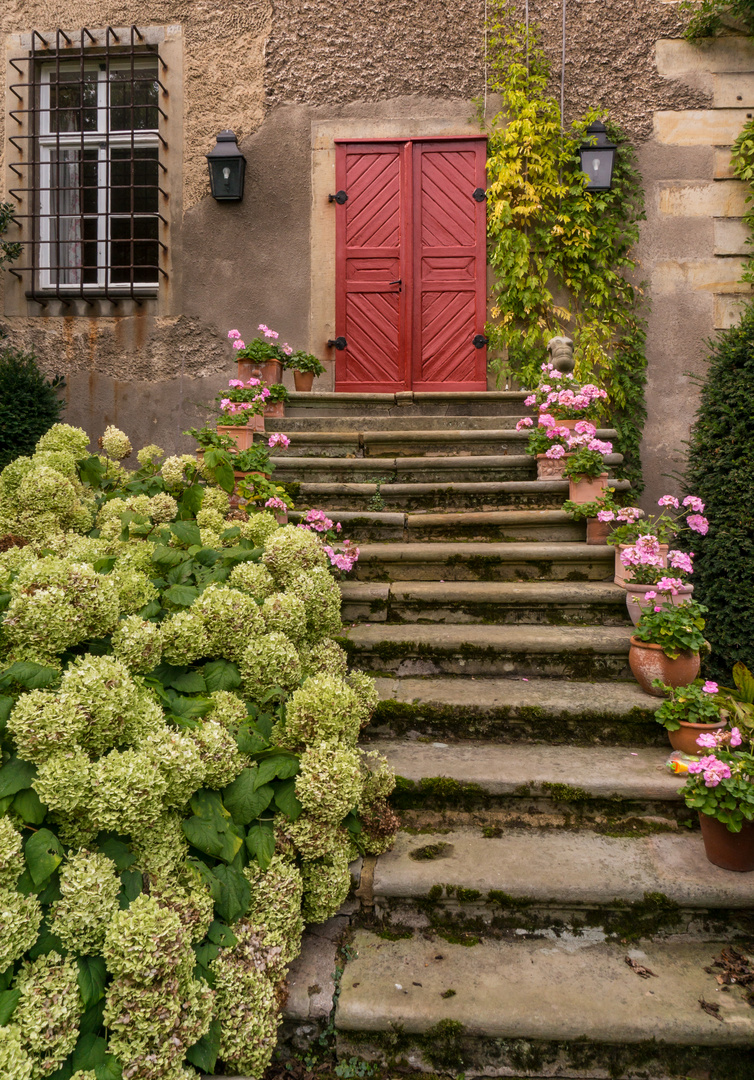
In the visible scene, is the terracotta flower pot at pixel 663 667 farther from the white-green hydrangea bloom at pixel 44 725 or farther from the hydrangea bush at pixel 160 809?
the white-green hydrangea bloom at pixel 44 725

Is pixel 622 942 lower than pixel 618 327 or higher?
lower

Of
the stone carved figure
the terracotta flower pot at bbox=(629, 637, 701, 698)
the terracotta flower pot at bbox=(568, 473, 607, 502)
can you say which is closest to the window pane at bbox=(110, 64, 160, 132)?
the stone carved figure

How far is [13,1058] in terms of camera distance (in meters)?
1.10

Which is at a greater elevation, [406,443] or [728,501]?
[406,443]

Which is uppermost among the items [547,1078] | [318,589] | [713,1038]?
[318,589]

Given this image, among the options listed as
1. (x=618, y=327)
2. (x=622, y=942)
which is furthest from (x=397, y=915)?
(x=618, y=327)

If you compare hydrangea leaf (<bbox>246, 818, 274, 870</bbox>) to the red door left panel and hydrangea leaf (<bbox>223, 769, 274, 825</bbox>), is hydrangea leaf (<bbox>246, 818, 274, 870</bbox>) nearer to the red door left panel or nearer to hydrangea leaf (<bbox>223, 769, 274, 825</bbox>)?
hydrangea leaf (<bbox>223, 769, 274, 825</bbox>)

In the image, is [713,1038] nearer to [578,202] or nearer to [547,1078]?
[547,1078]

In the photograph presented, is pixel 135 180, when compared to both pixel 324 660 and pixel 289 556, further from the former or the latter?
pixel 324 660

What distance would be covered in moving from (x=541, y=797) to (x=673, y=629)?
84 centimetres

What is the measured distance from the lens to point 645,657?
2498mm

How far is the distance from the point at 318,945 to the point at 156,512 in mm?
1783

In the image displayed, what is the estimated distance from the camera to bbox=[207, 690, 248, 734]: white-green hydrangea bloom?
1.66m

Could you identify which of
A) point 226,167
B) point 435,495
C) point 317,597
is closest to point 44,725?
point 317,597
